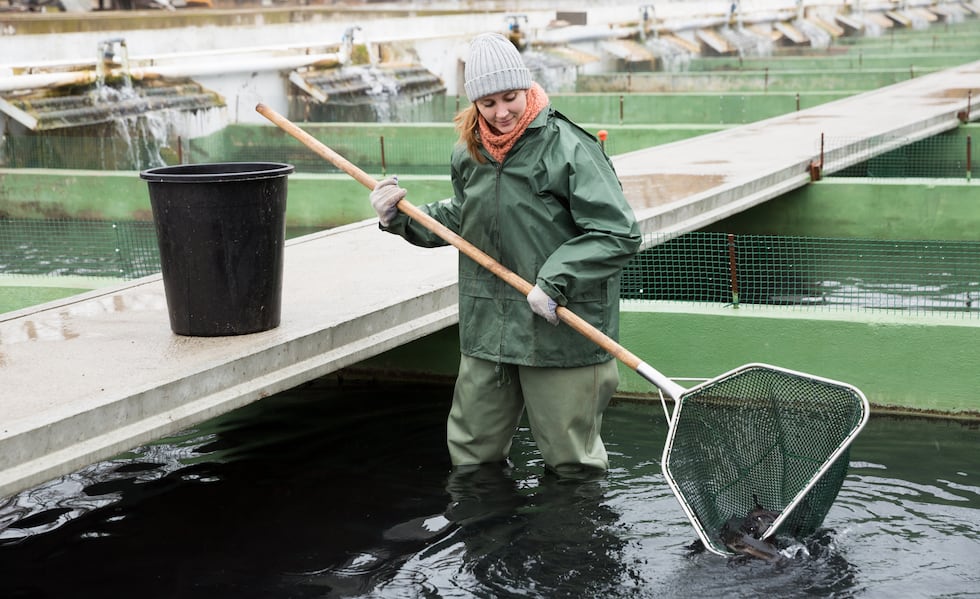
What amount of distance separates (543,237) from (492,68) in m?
0.68

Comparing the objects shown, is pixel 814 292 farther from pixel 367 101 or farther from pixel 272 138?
pixel 367 101

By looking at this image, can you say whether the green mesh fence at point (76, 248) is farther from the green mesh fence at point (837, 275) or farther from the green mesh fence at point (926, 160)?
the green mesh fence at point (926, 160)

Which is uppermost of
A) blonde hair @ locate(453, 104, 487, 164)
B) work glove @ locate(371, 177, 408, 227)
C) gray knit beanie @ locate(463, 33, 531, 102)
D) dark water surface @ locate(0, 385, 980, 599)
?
gray knit beanie @ locate(463, 33, 531, 102)

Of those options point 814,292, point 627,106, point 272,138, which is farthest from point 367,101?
point 814,292

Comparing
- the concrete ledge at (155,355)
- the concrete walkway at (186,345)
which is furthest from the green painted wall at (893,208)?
the concrete ledge at (155,355)

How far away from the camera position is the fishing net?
4398 millimetres

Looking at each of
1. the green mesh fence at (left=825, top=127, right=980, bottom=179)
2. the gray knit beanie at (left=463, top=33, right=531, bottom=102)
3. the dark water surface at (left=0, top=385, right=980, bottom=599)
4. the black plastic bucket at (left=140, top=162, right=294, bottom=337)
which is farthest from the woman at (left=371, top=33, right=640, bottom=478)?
the green mesh fence at (left=825, top=127, right=980, bottom=179)

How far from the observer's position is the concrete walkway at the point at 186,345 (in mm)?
4113

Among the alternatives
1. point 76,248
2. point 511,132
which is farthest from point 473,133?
point 76,248

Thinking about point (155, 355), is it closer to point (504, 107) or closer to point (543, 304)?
point (543, 304)

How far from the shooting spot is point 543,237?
178 inches

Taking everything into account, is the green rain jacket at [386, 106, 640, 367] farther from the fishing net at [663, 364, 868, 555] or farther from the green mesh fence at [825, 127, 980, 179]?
the green mesh fence at [825, 127, 980, 179]

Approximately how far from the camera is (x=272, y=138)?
1711 centimetres

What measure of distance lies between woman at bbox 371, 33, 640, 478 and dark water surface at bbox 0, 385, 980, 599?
1.37ft
